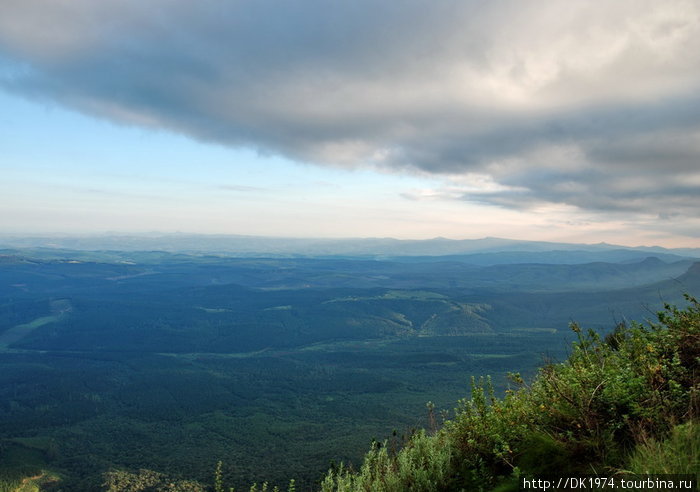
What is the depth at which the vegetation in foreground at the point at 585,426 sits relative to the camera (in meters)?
5.50

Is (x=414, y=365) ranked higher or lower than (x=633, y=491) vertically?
lower

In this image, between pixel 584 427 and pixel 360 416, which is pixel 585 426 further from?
pixel 360 416

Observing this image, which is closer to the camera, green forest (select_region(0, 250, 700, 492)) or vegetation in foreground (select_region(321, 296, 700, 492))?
vegetation in foreground (select_region(321, 296, 700, 492))

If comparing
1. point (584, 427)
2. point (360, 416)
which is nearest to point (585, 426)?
point (584, 427)

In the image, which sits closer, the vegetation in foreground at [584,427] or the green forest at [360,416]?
the vegetation in foreground at [584,427]

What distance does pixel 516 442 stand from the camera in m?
6.91

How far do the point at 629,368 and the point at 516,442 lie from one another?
2.23 metres

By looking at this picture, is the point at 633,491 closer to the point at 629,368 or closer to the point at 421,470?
the point at 629,368

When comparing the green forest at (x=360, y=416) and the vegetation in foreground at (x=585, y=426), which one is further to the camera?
the green forest at (x=360, y=416)

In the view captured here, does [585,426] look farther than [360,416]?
No

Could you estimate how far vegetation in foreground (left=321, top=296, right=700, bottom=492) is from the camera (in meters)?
5.50

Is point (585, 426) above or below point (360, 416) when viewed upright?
above

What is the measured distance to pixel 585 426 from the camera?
20.6ft

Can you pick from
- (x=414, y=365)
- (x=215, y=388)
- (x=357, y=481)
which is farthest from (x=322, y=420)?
(x=357, y=481)
